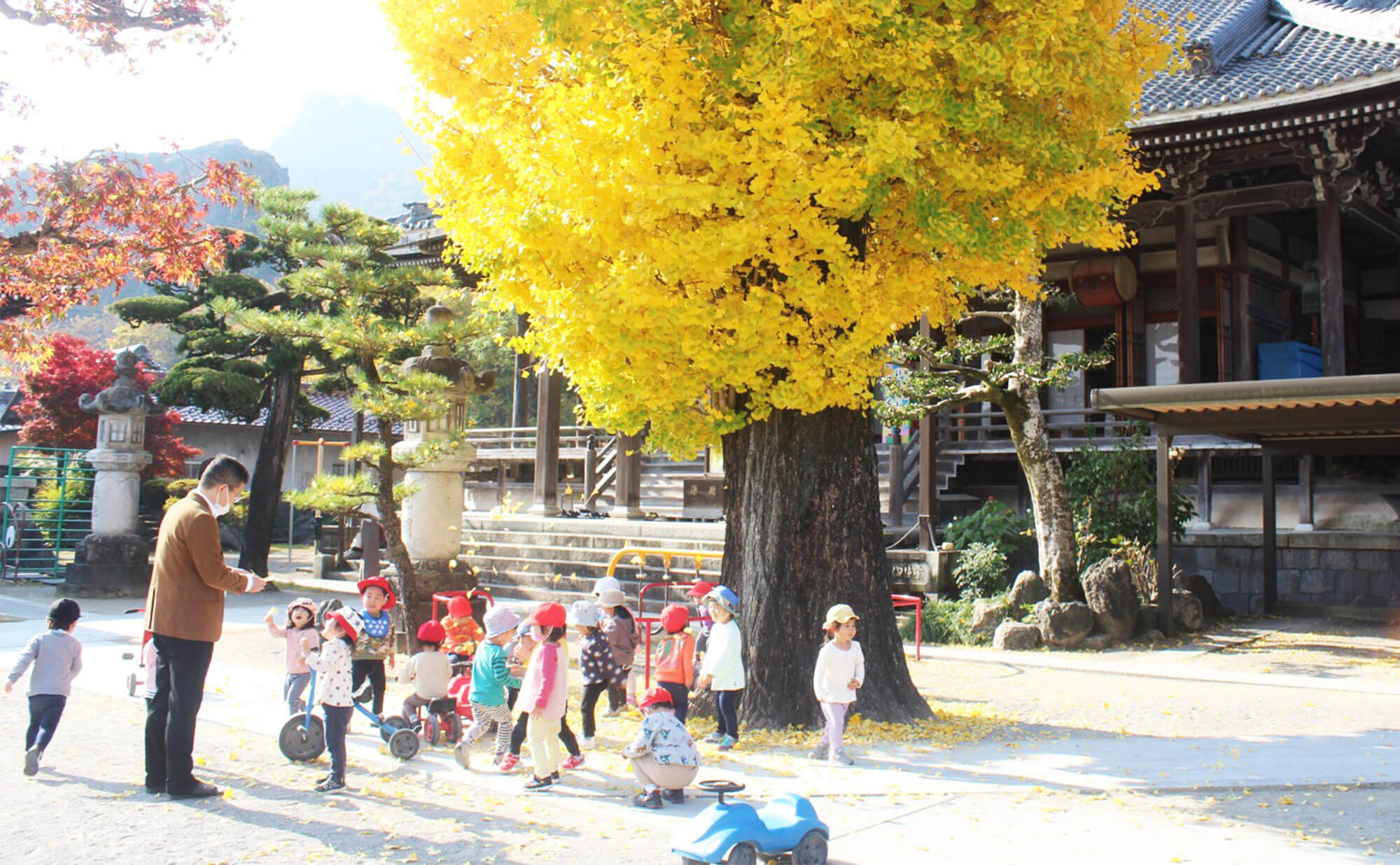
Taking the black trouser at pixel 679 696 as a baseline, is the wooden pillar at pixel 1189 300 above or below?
above

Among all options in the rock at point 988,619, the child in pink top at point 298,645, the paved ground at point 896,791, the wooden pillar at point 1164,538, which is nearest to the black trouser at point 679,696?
the paved ground at point 896,791

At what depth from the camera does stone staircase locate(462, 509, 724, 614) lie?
16.0 metres

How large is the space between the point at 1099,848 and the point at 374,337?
7729 millimetres

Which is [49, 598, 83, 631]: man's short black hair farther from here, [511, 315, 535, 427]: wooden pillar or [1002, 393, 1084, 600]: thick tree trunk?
[511, 315, 535, 427]: wooden pillar

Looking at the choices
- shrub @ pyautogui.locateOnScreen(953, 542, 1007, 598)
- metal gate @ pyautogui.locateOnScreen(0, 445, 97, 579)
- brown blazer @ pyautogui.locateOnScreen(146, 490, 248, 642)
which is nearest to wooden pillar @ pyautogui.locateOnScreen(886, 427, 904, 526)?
shrub @ pyautogui.locateOnScreen(953, 542, 1007, 598)

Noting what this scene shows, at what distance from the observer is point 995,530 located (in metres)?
15.2

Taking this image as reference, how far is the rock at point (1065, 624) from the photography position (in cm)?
1253

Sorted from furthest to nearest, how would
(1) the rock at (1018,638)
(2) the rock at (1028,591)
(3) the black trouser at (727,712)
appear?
(2) the rock at (1028,591), (1) the rock at (1018,638), (3) the black trouser at (727,712)

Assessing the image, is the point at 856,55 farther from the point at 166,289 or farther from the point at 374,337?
the point at 166,289

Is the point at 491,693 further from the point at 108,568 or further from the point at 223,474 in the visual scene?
the point at 108,568

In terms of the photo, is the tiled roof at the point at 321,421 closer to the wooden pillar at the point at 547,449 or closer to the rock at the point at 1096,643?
the wooden pillar at the point at 547,449

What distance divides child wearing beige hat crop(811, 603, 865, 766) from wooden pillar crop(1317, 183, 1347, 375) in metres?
10.4

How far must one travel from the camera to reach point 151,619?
589cm

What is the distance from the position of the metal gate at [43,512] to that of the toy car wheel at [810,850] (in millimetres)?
17784
